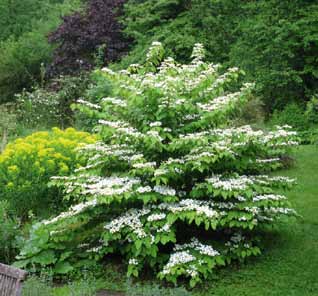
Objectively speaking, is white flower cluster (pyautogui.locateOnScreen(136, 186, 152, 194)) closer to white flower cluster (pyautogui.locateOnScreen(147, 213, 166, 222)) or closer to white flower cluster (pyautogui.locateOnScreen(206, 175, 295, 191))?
white flower cluster (pyautogui.locateOnScreen(147, 213, 166, 222))

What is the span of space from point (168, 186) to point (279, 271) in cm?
140

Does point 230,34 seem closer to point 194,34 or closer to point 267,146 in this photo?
point 194,34

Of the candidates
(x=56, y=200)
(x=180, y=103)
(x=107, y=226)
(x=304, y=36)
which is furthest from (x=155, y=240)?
(x=304, y=36)

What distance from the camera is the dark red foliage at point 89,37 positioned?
18.3 metres

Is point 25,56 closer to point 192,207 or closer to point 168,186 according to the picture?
point 168,186

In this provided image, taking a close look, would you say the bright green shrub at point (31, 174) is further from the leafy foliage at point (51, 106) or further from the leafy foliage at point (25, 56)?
the leafy foliage at point (25, 56)

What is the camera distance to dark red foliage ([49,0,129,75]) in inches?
719

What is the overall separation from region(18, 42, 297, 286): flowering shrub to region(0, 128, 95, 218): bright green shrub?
1.19 metres

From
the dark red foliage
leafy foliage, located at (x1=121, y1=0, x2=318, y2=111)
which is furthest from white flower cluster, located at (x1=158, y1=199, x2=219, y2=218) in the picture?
the dark red foliage

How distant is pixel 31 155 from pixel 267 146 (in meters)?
3.33

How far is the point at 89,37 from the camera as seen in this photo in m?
18.2

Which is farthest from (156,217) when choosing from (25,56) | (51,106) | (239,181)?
(25,56)

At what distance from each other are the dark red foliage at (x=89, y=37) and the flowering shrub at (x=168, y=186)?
12.2 metres

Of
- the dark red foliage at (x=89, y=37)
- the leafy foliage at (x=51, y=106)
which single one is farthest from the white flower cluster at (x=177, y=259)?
the dark red foliage at (x=89, y=37)
